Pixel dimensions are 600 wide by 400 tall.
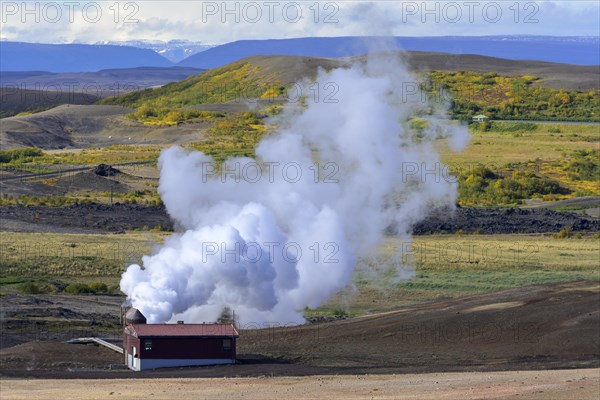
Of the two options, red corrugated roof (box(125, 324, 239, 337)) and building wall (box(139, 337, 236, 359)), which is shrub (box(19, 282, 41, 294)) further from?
building wall (box(139, 337, 236, 359))

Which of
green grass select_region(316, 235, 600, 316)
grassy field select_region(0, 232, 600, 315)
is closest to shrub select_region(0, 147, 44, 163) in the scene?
grassy field select_region(0, 232, 600, 315)

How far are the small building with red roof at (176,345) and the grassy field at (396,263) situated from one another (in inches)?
482

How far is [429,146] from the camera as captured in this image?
89688 mm

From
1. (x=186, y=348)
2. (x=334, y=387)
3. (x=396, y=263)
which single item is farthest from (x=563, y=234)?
(x=334, y=387)

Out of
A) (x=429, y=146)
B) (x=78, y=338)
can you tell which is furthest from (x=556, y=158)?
(x=78, y=338)

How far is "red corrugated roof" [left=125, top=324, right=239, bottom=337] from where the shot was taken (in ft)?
164

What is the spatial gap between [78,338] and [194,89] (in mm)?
142975

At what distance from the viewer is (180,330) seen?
50.8m

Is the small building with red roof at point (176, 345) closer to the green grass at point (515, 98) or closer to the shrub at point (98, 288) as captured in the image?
the shrub at point (98, 288)

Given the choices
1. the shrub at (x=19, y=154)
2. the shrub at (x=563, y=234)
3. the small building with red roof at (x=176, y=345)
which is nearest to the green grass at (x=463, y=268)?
the shrub at (x=563, y=234)

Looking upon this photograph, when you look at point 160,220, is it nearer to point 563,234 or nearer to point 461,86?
point 563,234

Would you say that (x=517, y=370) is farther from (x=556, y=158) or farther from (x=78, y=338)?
(x=556, y=158)

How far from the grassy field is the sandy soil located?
1580cm

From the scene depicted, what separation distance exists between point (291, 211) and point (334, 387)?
63.8 feet
